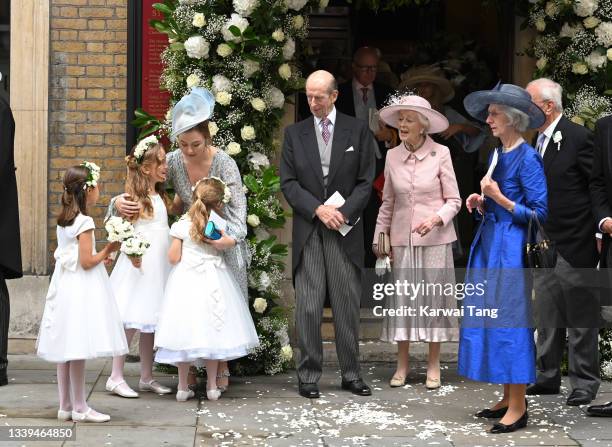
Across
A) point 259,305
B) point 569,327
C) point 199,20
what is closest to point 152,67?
point 199,20

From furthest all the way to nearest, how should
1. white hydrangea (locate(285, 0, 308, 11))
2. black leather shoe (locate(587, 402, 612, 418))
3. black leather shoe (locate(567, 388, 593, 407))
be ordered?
1. white hydrangea (locate(285, 0, 308, 11))
2. black leather shoe (locate(567, 388, 593, 407))
3. black leather shoe (locate(587, 402, 612, 418))

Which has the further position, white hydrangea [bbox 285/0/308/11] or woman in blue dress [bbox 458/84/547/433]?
white hydrangea [bbox 285/0/308/11]

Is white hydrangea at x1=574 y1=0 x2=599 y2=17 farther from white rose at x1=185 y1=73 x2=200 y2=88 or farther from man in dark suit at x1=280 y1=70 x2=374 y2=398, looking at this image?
white rose at x1=185 y1=73 x2=200 y2=88

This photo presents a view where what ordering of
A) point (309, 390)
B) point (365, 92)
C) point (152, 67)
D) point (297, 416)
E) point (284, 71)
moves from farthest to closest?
point (365, 92), point (152, 67), point (284, 71), point (309, 390), point (297, 416)

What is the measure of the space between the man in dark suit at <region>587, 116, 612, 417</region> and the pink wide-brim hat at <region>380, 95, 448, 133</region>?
110 centimetres

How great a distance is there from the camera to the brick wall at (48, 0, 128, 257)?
9.34m

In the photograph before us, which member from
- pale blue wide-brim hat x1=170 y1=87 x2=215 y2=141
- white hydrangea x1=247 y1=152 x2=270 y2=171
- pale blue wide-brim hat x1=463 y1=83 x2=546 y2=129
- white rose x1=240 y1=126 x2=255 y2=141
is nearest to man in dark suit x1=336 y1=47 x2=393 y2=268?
white hydrangea x1=247 y1=152 x2=270 y2=171

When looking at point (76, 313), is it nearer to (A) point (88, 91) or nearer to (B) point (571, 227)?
(A) point (88, 91)

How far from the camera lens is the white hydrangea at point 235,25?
28.5 feet

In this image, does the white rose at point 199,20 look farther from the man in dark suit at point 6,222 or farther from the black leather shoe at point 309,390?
the black leather shoe at point 309,390

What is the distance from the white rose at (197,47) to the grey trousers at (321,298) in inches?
62.9

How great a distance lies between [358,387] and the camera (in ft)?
26.7

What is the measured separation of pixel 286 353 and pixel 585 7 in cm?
337

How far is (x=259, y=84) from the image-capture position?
8961 mm
